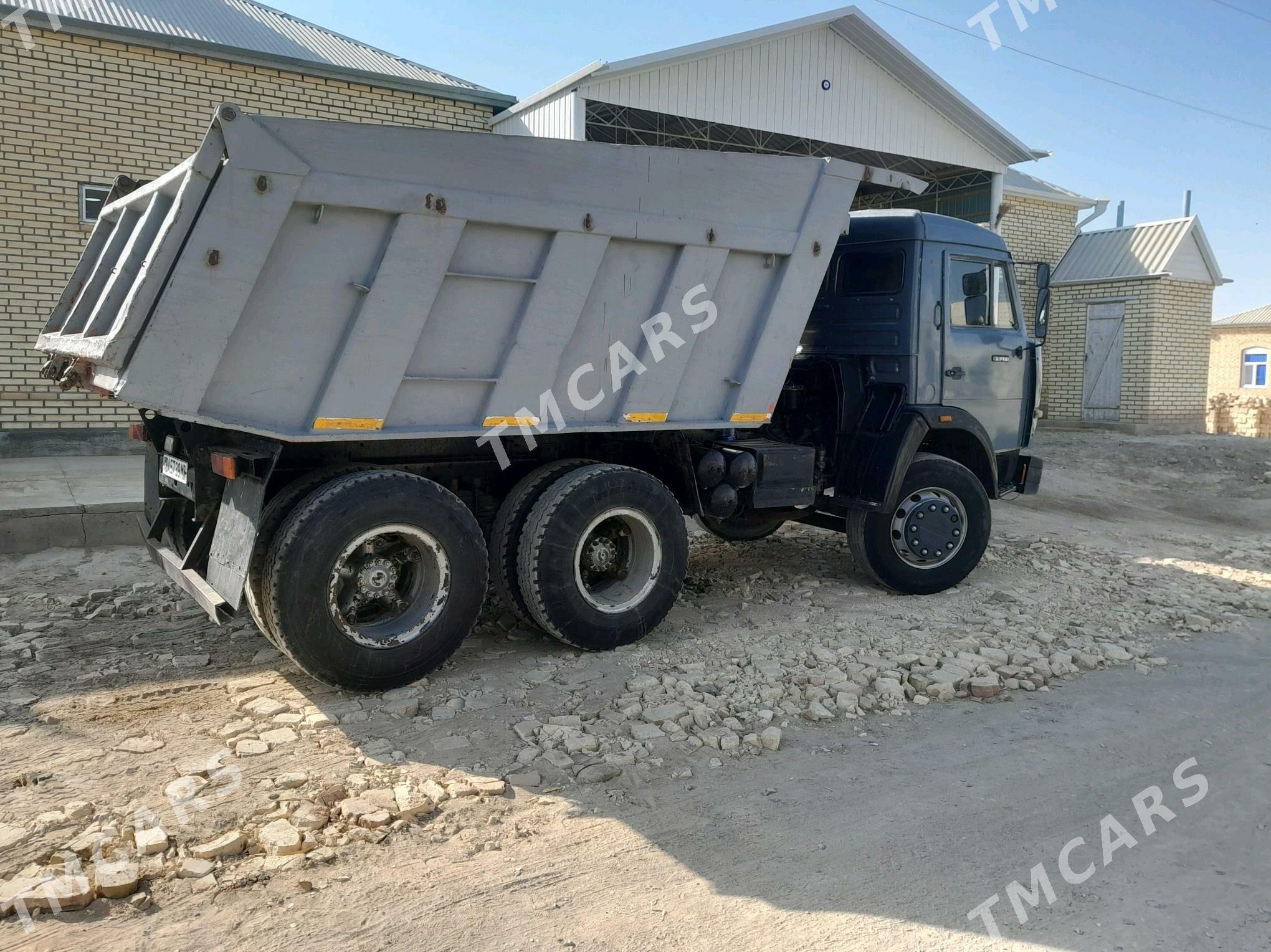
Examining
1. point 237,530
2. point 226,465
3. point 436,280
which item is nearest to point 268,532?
point 237,530

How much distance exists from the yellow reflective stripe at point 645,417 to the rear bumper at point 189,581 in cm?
242

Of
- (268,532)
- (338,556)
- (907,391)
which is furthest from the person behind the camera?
(907,391)

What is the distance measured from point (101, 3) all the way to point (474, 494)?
31.6ft

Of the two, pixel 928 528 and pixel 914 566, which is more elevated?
pixel 928 528

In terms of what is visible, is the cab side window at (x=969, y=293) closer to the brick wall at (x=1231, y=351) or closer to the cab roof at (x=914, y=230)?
the cab roof at (x=914, y=230)

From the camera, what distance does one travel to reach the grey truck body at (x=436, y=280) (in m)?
4.17

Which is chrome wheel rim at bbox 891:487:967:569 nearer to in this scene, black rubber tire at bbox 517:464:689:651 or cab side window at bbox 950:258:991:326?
cab side window at bbox 950:258:991:326

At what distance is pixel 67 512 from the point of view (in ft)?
24.5

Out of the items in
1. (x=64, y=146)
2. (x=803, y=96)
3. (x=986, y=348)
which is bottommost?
(x=986, y=348)

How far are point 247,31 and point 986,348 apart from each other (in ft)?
33.1

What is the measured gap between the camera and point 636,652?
5555 mm

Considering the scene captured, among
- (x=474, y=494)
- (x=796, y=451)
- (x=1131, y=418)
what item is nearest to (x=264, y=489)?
(x=474, y=494)

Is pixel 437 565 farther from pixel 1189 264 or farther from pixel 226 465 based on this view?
pixel 1189 264

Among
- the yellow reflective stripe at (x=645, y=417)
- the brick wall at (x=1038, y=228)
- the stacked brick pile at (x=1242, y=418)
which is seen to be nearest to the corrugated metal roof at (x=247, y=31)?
the yellow reflective stripe at (x=645, y=417)
